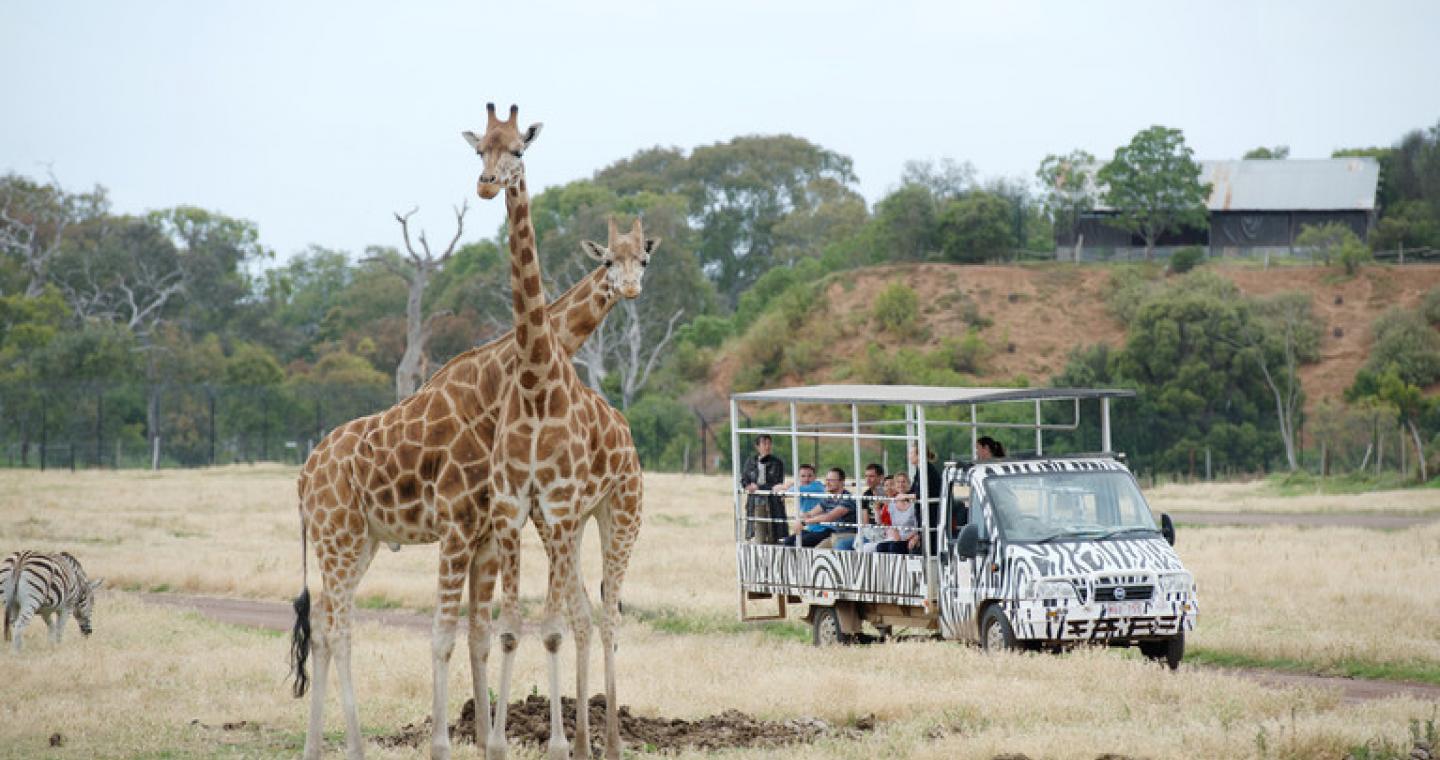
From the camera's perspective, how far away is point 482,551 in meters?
11.7

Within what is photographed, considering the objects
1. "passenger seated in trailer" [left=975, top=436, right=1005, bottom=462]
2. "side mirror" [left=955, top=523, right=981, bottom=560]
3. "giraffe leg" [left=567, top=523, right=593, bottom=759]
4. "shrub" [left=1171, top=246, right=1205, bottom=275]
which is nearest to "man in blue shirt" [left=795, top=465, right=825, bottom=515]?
"passenger seated in trailer" [left=975, top=436, right=1005, bottom=462]

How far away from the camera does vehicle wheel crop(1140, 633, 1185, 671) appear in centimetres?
1573

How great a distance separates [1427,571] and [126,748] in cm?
1756

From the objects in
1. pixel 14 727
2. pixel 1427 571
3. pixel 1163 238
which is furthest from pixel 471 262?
pixel 14 727

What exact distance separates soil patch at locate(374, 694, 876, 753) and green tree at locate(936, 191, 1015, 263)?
71164 millimetres

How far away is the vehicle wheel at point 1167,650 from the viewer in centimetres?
1573

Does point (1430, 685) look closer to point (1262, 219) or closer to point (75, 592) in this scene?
point (75, 592)

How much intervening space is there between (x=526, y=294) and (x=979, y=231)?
72.8 metres

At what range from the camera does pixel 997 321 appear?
77.2 meters

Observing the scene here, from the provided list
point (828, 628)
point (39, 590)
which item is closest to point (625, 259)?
A: point (828, 628)

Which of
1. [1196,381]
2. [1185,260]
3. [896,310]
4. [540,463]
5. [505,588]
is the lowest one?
[505,588]

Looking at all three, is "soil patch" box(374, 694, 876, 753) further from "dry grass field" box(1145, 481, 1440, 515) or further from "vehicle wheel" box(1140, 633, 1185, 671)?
"dry grass field" box(1145, 481, 1440, 515)

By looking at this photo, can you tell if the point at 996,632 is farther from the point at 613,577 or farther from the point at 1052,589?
the point at 613,577

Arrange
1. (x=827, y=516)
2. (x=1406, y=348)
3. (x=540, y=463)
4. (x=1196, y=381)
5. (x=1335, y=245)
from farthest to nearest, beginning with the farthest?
(x=1335, y=245)
(x=1406, y=348)
(x=1196, y=381)
(x=827, y=516)
(x=540, y=463)
